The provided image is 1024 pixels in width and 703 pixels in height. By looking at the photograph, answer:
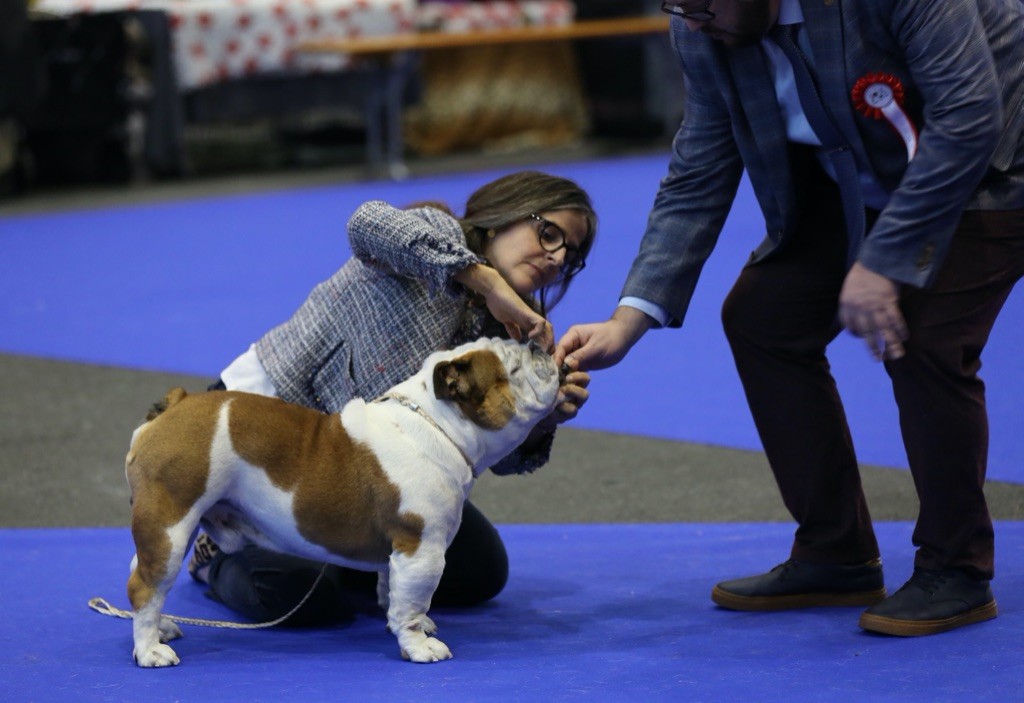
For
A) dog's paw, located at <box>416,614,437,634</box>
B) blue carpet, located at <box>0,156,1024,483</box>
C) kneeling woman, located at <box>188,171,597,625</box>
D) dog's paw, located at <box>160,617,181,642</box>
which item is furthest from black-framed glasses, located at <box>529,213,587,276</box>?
blue carpet, located at <box>0,156,1024,483</box>

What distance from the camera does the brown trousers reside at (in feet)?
8.97

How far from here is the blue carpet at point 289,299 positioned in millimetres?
4883

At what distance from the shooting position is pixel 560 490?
4.19m

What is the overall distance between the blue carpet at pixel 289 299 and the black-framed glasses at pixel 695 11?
6.44 feet

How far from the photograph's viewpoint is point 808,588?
10.2ft

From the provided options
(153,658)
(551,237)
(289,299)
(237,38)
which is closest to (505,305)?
(551,237)

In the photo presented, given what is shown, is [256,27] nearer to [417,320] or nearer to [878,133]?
[417,320]

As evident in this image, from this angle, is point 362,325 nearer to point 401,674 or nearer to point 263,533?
point 263,533

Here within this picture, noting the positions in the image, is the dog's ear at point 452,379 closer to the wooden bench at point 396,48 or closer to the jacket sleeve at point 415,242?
the jacket sleeve at point 415,242

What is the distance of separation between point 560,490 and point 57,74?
8200 mm

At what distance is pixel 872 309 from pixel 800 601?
0.85 metres

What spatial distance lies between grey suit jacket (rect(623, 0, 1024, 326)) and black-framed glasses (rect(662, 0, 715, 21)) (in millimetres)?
166

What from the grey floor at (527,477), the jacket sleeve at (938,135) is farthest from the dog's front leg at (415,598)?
the grey floor at (527,477)

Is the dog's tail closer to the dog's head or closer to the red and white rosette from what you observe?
the dog's head
